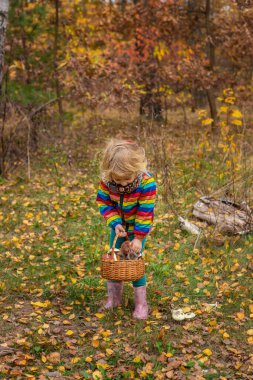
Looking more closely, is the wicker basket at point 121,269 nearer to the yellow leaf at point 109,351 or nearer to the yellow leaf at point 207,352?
the yellow leaf at point 109,351

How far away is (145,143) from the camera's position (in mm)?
7102

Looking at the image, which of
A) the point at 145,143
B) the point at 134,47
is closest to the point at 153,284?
the point at 145,143

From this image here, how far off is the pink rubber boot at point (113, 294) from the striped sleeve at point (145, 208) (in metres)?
0.61

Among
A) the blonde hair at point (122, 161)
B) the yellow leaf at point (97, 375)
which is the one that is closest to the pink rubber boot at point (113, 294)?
the yellow leaf at point (97, 375)

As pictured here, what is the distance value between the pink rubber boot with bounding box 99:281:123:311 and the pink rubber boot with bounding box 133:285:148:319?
17 centimetres

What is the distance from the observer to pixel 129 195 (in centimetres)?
356

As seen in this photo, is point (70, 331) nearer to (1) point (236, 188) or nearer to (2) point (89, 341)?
(2) point (89, 341)

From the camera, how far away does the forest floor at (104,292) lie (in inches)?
132

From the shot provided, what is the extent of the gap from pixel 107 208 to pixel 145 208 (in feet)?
1.01

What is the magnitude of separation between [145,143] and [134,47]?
487 centimetres

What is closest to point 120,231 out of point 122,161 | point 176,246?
point 122,161

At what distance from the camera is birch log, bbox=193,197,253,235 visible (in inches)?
217

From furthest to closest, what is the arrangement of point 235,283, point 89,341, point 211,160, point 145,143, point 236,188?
point 211,160
point 145,143
point 236,188
point 235,283
point 89,341

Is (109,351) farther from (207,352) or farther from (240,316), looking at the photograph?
(240,316)
